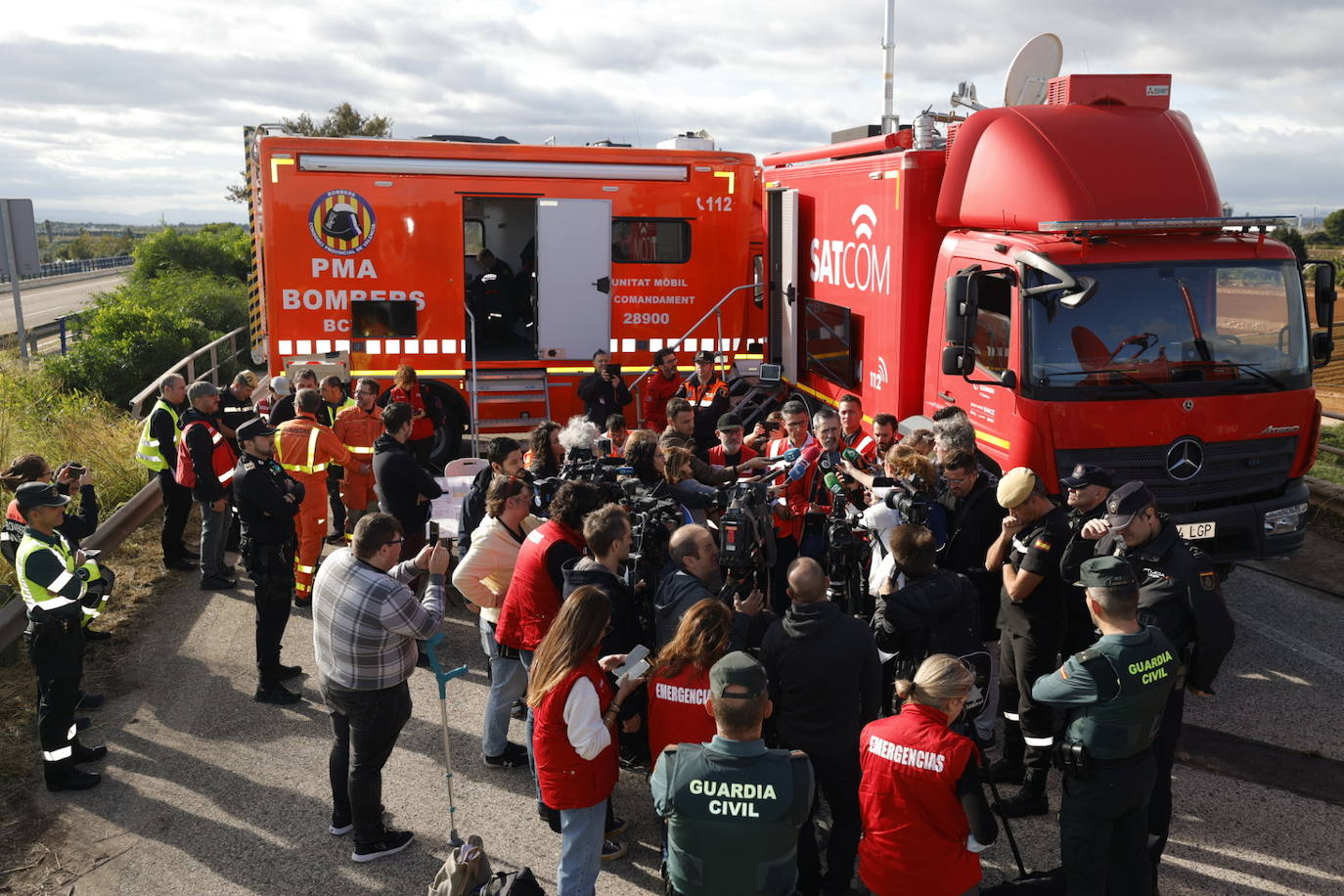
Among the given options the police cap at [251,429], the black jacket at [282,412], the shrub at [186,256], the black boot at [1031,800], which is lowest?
the black boot at [1031,800]

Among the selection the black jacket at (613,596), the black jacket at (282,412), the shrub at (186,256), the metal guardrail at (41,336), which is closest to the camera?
the black jacket at (613,596)

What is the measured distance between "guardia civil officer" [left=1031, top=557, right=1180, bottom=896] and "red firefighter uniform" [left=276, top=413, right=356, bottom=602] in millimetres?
5633

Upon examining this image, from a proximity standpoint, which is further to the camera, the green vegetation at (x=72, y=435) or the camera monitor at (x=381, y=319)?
the camera monitor at (x=381, y=319)

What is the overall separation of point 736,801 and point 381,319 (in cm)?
867

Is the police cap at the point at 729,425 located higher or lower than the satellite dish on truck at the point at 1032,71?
lower

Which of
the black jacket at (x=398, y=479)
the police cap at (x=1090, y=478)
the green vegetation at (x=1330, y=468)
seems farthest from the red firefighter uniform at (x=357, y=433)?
the green vegetation at (x=1330, y=468)

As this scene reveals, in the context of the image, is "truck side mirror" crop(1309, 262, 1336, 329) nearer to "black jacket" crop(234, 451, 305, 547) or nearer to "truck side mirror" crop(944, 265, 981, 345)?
"truck side mirror" crop(944, 265, 981, 345)

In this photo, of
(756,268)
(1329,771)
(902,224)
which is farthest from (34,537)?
(756,268)

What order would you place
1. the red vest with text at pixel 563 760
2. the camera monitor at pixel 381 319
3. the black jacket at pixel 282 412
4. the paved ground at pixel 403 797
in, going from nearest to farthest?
1. the red vest with text at pixel 563 760
2. the paved ground at pixel 403 797
3. the black jacket at pixel 282 412
4. the camera monitor at pixel 381 319

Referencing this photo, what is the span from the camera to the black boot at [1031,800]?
539 cm

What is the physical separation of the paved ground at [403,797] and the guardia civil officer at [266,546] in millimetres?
262

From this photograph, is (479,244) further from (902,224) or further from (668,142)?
(902,224)

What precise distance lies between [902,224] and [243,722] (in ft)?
18.6

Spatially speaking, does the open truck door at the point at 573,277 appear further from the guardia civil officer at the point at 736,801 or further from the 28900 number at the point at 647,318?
the guardia civil officer at the point at 736,801
